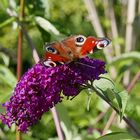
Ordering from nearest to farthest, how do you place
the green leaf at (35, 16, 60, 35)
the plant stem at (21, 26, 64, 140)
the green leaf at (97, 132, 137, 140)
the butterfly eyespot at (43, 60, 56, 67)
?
the butterfly eyespot at (43, 60, 56, 67), the green leaf at (97, 132, 137, 140), the plant stem at (21, 26, 64, 140), the green leaf at (35, 16, 60, 35)

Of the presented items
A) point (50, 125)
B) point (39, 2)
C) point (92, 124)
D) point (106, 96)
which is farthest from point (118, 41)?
point (50, 125)

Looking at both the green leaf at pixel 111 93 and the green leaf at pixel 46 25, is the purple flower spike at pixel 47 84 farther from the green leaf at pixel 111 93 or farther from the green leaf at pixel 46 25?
the green leaf at pixel 46 25

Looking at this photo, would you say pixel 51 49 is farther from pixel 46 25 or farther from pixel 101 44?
pixel 46 25

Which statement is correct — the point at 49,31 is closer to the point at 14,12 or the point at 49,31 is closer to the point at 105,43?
the point at 14,12

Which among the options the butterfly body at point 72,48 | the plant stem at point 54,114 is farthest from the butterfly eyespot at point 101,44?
the plant stem at point 54,114

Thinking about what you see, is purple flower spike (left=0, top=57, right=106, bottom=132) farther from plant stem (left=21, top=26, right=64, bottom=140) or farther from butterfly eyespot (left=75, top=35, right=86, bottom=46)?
plant stem (left=21, top=26, right=64, bottom=140)

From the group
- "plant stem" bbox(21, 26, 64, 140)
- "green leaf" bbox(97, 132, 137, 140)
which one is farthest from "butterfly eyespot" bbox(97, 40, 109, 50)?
"plant stem" bbox(21, 26, 64, 140)

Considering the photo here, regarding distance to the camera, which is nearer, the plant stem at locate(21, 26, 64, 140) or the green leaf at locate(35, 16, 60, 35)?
the plant stem at locate(21, 26, 64, 140)
